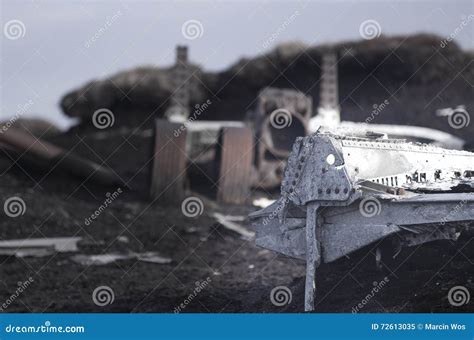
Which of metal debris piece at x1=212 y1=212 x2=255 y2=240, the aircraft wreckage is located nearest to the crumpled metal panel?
the aircraft wreckage

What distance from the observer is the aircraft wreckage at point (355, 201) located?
576cm

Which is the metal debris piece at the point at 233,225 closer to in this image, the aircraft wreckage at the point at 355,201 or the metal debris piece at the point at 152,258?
the metal debris piece at the point at 152,258

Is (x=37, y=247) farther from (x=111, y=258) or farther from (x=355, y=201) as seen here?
(x=355, y=201)

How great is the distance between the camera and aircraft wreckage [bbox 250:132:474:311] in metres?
5.76

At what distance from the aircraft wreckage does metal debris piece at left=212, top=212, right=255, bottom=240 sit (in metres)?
3.76

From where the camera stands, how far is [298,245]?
6.44 m

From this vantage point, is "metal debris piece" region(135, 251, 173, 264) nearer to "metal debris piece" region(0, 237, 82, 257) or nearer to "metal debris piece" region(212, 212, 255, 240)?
"metal debris piece" region(0, 237, 82, 257)

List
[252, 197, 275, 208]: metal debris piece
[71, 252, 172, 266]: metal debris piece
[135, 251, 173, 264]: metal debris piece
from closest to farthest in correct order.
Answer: [71, 252, 172, 266]: metal debris piece < [135, 251, 173, 264]: metal debris piece < [252, 197, 275, 208]: metal debris piece

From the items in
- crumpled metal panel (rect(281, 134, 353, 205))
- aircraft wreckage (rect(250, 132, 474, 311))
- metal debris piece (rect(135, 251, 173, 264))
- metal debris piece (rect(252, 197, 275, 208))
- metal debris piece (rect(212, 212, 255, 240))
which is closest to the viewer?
aircraft wreckage (rect(250, 132, 474, 311))

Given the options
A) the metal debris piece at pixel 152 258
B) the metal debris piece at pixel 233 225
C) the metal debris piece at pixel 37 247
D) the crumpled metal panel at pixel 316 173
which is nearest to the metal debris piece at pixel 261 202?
the metal debris piece at pixel 233 225

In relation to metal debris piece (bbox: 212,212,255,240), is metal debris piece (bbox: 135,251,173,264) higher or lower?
lower

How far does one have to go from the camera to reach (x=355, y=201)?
5898 millimetres

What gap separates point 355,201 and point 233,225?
18.0ft

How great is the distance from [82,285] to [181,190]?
500 cm
